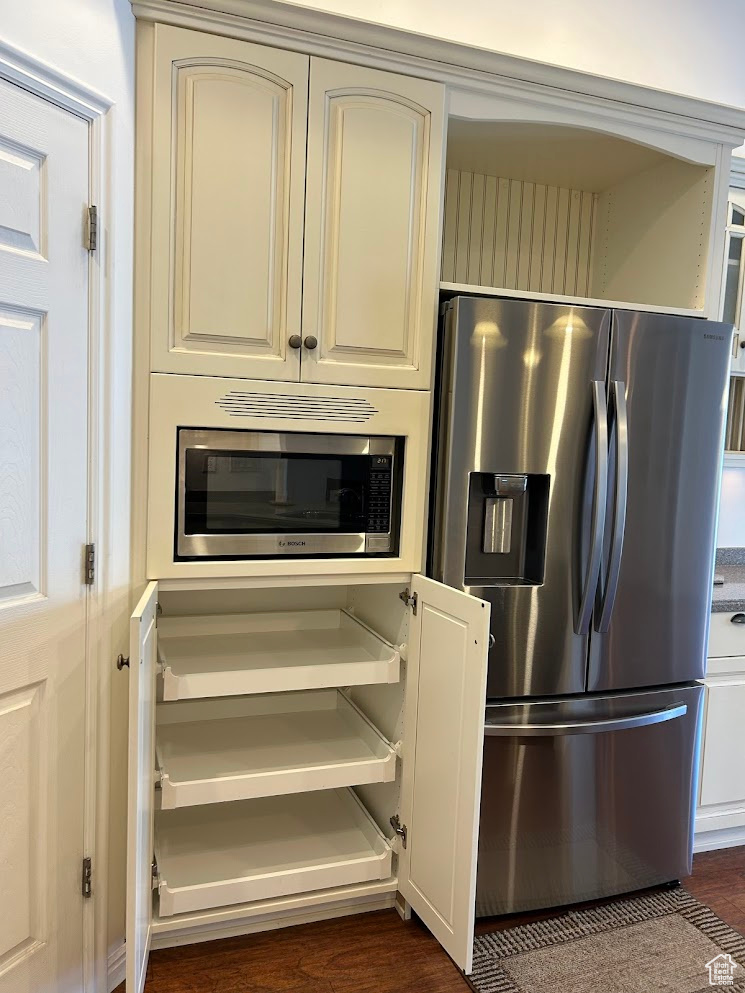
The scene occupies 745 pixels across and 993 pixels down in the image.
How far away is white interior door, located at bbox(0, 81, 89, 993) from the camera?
149 centimetres

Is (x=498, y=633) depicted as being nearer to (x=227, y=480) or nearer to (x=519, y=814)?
(x=519, y=814)

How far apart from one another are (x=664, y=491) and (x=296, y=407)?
113cm

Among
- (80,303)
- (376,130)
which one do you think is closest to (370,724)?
(80,303)

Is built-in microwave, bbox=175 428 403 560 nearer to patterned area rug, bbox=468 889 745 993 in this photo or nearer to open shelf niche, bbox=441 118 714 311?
open shelf niche, bbox=441 118 714 311

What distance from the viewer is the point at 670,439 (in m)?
2.18

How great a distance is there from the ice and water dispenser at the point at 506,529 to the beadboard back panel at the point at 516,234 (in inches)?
33.9

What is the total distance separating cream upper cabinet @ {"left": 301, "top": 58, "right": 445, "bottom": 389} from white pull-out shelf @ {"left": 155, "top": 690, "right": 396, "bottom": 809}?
1.09 m

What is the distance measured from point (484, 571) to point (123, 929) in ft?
4.43

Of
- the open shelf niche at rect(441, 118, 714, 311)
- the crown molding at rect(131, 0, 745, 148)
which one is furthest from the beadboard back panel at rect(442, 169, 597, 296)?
the crown molding at rect(131, 0, 745, 148)

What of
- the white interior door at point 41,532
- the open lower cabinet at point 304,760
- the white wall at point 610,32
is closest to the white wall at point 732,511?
the white wall at point 610,32

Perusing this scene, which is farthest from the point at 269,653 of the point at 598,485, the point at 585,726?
the point at 598,485

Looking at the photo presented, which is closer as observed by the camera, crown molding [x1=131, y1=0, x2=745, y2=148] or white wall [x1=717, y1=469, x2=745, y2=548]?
crown molding [x1=131, y1=0, x2=745, y2=148]

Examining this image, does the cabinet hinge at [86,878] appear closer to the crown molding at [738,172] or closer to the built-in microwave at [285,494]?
the built-in microwave at [285,494]

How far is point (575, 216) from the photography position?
8.95 feet
